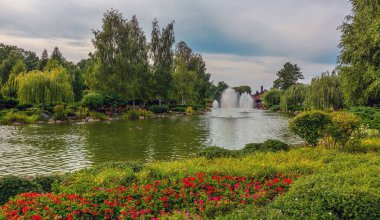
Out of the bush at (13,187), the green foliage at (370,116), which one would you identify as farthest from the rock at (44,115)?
the green foliage at (370,116)

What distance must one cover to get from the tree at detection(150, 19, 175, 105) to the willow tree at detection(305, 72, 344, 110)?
23147mm

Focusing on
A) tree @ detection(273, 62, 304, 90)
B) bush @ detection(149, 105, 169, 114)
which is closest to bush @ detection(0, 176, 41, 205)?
bush @ detection(149, 105, 169, 114)

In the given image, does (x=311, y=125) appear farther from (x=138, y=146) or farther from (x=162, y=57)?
(x=162, y=57)

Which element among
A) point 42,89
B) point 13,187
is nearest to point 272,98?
point 42,89

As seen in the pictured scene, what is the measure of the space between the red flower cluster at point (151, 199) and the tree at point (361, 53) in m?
15.3

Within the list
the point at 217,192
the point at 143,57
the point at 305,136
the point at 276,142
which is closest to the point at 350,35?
the point at 305,136

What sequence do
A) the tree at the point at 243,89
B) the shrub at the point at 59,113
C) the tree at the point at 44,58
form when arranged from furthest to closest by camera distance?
the tree at the point at 243,89
the tree at the point at 44,58
the shrub at the point at 59,113

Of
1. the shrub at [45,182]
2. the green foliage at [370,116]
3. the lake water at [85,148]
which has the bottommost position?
the lake water at [85,148]

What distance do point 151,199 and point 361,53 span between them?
788 inches

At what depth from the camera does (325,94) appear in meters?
42.4

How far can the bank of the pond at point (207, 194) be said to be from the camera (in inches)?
189

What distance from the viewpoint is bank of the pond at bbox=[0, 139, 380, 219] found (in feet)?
15.8

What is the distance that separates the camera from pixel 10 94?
153 feet

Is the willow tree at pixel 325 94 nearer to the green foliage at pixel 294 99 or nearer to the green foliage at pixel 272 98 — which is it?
the green foliage at pixel 294 99
